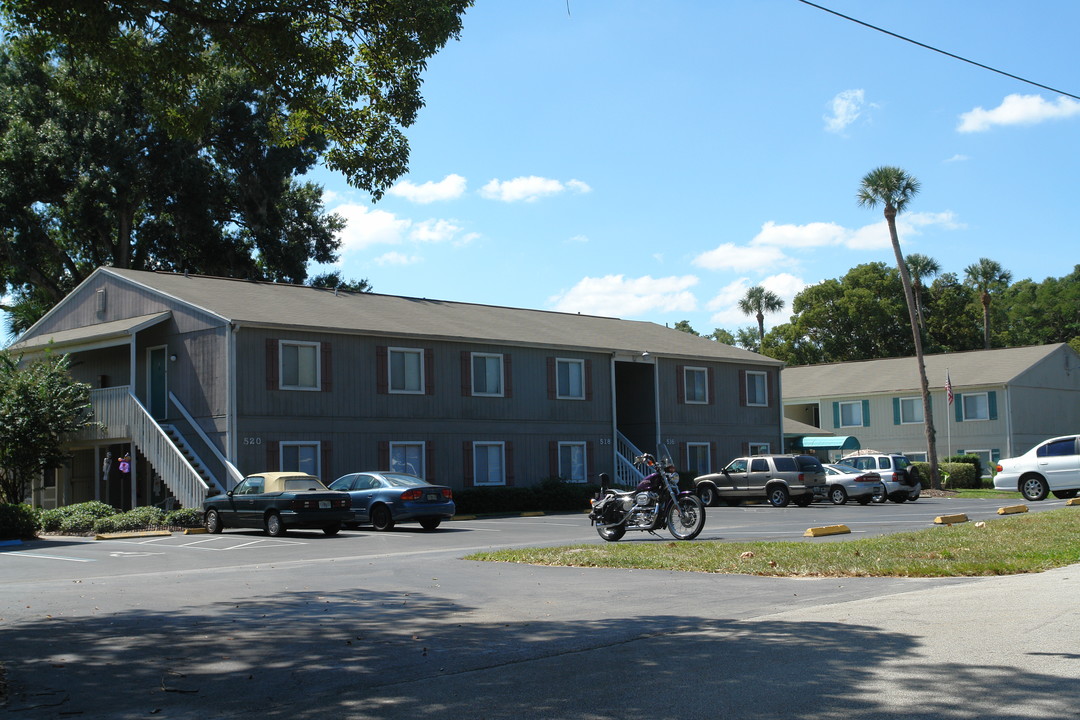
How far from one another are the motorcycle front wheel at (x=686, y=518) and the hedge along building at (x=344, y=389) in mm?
13783

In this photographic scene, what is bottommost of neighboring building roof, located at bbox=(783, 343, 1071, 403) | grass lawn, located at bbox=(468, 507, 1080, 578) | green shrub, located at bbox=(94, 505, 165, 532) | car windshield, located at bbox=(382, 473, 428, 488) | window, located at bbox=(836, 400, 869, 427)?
grass lawn, located at bbox=(468, 507, 1080, 578)

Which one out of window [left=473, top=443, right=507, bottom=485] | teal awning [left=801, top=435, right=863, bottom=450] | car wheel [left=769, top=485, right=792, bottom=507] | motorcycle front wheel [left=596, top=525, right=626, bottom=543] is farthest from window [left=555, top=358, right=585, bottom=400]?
motorcycle front wheel [left=596, top=525, right=626, bottom=543]

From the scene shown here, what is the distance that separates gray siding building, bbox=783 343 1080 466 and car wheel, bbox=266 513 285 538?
3666 centimetres

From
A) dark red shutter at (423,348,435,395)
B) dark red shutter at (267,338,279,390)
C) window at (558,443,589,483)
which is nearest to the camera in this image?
dark red shutter at (267,338,279,390)

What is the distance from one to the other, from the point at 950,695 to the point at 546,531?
18.3 m

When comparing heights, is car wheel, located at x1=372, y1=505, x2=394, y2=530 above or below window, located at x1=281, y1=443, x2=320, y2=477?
below

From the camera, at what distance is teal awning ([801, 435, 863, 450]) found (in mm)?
52047

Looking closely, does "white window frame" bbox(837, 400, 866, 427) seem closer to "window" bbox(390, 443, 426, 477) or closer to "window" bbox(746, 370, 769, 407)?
"window" bbox(746, 370, 769, 407)

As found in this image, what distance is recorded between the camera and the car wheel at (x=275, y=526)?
2417 cm

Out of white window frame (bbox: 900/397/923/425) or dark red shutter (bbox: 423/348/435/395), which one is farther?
white window frame (bbox: 900/397/923/425)

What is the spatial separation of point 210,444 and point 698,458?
20.3 meters

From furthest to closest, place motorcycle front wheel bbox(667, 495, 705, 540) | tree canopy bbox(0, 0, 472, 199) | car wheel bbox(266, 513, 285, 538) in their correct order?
1. car wheel bbox(266, 513, 285, 538)
2. motorcycle front wheel bbox(667, 495, 705, 540)
3. tree canopy bbox(0, 0, 472, 199)

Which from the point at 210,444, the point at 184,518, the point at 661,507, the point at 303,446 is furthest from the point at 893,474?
the point at 184,518

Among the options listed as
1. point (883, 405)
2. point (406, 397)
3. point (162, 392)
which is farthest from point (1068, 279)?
point (162, 392)
